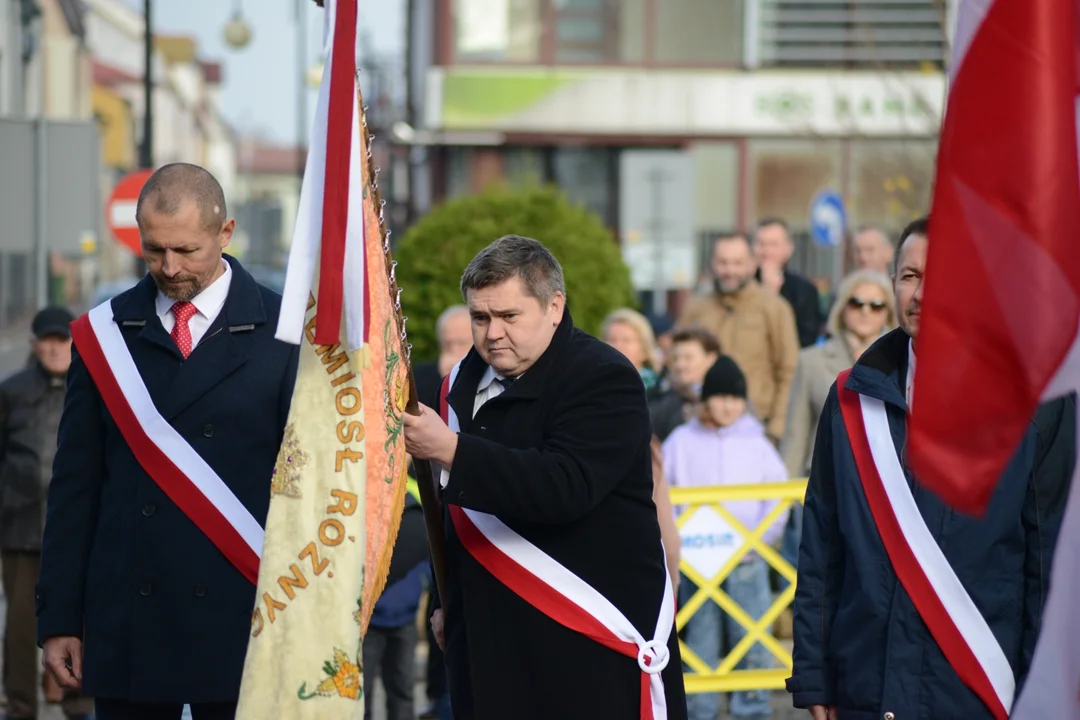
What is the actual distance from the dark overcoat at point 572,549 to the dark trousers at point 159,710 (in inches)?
23.9

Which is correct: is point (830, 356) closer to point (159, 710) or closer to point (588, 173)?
point (159, 710)

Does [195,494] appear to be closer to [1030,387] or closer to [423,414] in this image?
[423,414]

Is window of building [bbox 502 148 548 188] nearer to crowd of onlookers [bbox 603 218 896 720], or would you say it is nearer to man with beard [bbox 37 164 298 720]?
crowd of onlookers [bbox 603 218 896 720]

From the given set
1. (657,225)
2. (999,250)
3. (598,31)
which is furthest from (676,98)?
(999,250)

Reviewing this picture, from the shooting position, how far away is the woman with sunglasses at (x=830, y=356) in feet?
28.9

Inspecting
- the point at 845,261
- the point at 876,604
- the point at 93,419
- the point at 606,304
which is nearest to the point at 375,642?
the point at 93,419

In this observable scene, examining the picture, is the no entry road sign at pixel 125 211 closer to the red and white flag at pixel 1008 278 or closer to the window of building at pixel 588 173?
the red and white flag at pixel 1008 278

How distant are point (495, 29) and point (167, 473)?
2666cm

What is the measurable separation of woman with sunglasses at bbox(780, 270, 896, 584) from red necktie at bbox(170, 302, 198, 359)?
15.1ft

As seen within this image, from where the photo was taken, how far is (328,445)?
3.88 metres

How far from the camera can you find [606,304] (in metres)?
14.7

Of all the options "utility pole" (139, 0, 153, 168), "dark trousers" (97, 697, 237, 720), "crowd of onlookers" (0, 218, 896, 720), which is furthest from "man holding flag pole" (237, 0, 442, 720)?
"utility pole" (139, 0, 153, 168)

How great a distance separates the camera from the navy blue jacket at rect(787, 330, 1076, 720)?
4230 mm

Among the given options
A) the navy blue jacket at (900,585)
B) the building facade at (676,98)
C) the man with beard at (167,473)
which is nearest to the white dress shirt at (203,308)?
the man with beard at (167,473)
